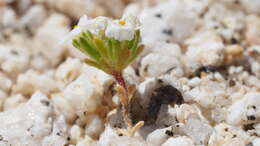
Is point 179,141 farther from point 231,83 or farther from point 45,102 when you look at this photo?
point 45,102

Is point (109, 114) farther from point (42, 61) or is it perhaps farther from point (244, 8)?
point (244, 8)

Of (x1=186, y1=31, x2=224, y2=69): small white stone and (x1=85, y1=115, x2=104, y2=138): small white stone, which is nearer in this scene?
(x1=85, y1=115, x2=104, y2=138): small white stone

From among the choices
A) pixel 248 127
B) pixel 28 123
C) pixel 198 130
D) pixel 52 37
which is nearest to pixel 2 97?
pixel 28 123

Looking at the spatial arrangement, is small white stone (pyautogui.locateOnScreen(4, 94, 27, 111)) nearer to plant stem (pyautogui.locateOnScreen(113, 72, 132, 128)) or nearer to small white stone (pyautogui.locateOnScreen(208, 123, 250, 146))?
plant stem (pyautogui.locateOnScreen(113, 72, 132, 128))

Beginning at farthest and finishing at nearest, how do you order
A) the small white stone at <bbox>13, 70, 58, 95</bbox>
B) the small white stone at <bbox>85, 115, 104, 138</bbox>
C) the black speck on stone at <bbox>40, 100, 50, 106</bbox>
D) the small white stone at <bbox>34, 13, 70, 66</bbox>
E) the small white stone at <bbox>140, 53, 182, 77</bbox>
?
the small white stone at <bbox>34, 13, 70, 66</bbox> < the small white stone at <bbox>13, 70, 58, 95</bbox> < the small white stone at <bbox>140, 53, 182, 77</bbox> < the black speck on stone at <bbox>40, 100, 50, 106</bbox> < the small white stone at <bbox>85, 115, 104, 138</bbox>

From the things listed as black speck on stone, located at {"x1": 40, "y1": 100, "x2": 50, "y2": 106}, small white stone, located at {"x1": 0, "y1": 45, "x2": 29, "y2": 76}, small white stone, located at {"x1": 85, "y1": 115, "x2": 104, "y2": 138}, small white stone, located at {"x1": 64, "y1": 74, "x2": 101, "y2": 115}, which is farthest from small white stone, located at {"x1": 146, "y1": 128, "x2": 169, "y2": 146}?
small white stone, located at {"x1": 0, "y1": 45, "x2": 29, "y2": 76}

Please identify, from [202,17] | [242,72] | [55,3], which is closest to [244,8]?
[202,17]

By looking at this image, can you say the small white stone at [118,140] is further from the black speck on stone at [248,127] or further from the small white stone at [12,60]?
the small white stone at [12,60]

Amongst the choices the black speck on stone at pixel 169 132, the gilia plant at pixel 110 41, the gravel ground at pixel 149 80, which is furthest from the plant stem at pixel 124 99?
the black speck on stone at pixel 169 132
